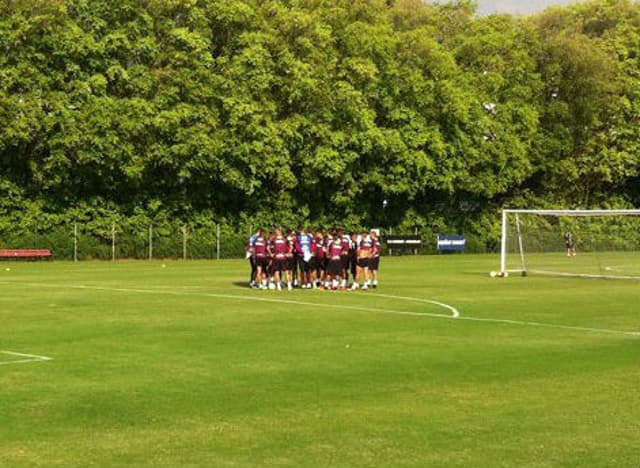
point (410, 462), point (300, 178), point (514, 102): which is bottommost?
point (410, 462)

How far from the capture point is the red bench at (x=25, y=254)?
183 ft

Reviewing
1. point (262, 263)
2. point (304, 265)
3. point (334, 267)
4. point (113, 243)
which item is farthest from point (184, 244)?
point (334, 267)

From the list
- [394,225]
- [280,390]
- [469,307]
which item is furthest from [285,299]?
[394,225]

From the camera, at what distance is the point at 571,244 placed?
5603 centimetres

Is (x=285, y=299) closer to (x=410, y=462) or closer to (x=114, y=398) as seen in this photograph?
Result: (x=114, y=398)

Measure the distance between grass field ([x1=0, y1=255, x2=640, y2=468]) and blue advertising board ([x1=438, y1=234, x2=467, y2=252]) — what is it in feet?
146

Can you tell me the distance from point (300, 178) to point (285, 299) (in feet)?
122

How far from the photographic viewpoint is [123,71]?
2379 inches

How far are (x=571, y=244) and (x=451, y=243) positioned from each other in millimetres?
17637

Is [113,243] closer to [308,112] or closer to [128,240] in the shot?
[128,240]

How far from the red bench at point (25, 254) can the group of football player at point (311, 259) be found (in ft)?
80.4

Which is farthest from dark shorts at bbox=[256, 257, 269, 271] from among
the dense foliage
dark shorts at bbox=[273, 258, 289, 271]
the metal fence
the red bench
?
the metal fence

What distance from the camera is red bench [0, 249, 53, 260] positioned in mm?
55750

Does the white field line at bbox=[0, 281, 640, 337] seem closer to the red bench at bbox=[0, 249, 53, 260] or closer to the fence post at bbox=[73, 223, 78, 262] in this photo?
the red bench at bbox=[0, 249, 53, 260]
